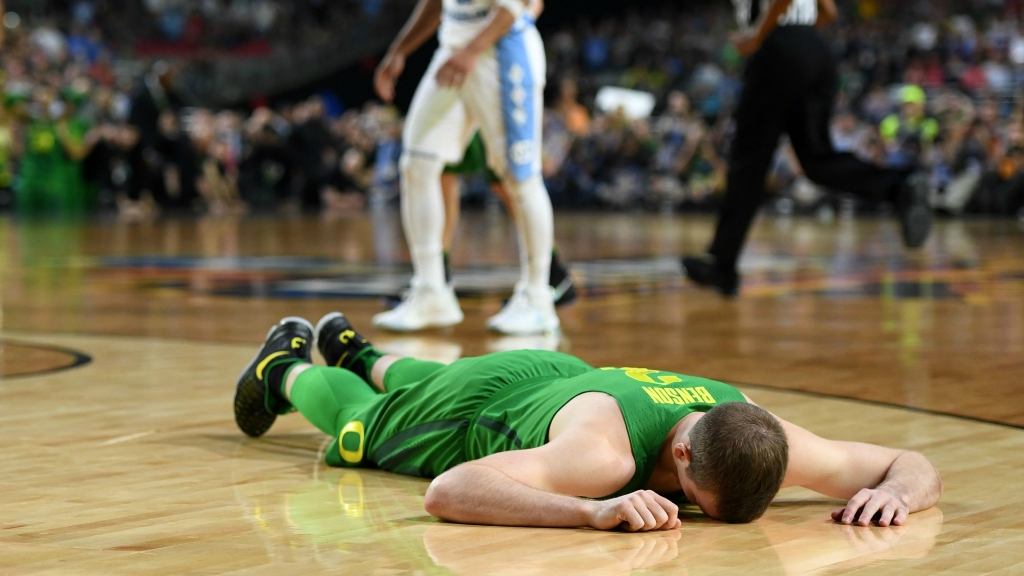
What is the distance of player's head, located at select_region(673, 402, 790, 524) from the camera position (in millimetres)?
2299

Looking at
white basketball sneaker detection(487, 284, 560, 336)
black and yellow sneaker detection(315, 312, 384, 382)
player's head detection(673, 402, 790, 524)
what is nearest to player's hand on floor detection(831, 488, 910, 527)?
player's head detection(673, 402, 790, 524)

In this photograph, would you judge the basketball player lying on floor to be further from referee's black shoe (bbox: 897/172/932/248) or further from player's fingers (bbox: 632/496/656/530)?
referee's black shoe (bbox: 897/172/932/248)

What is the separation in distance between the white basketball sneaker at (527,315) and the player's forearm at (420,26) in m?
1.05

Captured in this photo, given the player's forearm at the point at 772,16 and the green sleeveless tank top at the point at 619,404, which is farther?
the player's forearm at the point at 772,16

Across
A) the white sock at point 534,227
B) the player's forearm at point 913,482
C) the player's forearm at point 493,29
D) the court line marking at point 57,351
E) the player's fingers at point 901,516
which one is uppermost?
the player's forearm at point 493,29

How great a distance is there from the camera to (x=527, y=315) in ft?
17.0

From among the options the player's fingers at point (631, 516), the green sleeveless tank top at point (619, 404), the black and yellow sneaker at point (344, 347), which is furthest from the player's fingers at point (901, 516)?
the black and yellow sneaker at point (344, 347)

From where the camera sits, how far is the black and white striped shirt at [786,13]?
6.25m

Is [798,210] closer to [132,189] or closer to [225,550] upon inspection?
[132,189]

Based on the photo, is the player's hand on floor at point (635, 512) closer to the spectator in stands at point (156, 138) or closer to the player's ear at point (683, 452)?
the player's ear at point (683, 452)

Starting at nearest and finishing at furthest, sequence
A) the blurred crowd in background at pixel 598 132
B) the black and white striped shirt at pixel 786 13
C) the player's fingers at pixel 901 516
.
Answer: the player's fingers at pixel 901 516, the black and white striped shirt at pixel 786 13, the blurred crowd in background at pixel 598 132

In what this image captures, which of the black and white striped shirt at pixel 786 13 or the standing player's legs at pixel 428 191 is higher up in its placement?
the black and white striped shirt at pixel 786 13

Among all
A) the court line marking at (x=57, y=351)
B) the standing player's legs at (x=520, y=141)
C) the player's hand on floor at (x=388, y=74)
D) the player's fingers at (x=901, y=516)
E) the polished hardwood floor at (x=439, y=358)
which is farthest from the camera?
the player's hand on floor at (x=388, y=74)

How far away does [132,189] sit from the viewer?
58.4 feet
